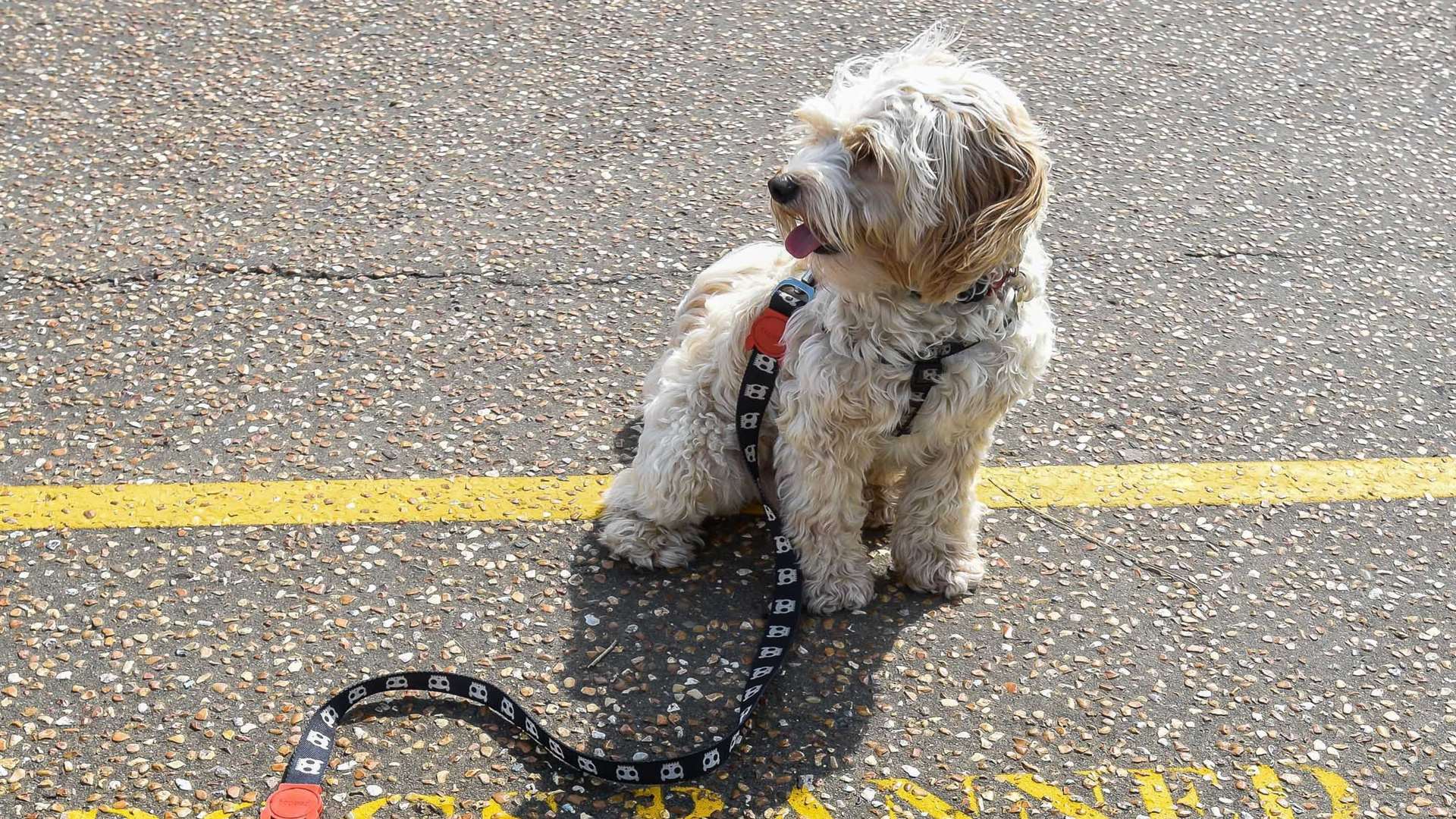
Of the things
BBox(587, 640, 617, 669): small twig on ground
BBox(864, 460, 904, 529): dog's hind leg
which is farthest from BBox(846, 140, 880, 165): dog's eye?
BBox(587, 640, 617, 669): small twig on ground

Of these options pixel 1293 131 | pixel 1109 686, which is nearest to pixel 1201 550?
pixel 1109 686

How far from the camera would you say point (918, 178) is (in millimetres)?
2729

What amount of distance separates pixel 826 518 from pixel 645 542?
531 mm

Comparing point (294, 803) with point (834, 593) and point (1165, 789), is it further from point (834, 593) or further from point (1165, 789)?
point (1165, 789)

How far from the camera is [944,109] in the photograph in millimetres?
2719

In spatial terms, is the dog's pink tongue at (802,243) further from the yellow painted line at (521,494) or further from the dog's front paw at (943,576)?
the yellow painted line at (521,494)

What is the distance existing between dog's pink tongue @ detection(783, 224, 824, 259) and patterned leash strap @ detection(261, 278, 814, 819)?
1.03ft

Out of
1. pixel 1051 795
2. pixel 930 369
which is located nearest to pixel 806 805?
pixel 1051 795

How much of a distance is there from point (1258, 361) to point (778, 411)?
81.8 inches

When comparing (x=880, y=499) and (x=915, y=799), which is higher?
(x=880, y=499)

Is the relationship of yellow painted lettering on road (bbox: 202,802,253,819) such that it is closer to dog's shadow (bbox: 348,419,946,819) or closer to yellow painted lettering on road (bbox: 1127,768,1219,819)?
dog's shadow (bbox: 348,419,946,819)

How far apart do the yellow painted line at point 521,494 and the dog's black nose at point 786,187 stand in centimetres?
130

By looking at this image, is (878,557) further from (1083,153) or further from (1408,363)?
(1083,153)

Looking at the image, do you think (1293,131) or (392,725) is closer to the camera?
(392,725)
